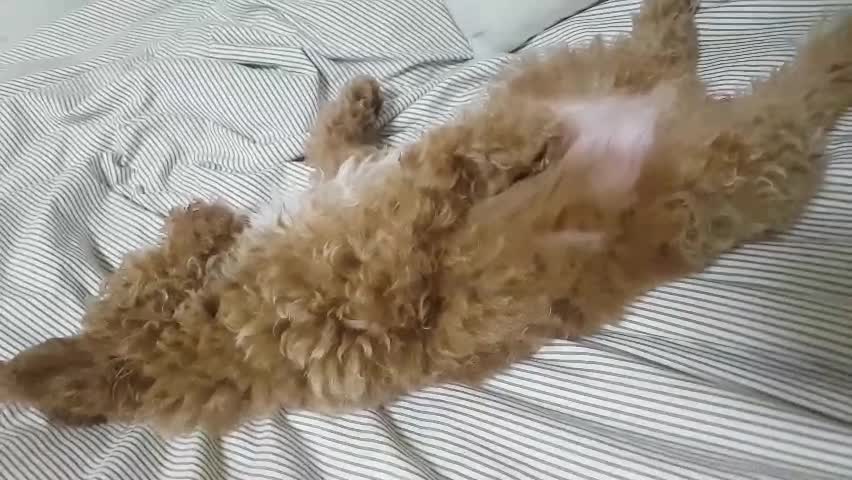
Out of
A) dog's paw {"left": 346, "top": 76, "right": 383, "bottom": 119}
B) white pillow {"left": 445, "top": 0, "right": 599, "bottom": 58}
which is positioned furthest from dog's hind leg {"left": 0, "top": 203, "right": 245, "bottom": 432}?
white pillow {"left": 445, "top": 0, "right": 599, "bottom": 58}

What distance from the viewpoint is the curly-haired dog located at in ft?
3.76

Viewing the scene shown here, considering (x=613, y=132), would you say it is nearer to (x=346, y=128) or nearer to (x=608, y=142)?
(x=608, y=142)

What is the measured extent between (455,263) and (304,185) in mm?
540

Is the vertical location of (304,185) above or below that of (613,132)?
below

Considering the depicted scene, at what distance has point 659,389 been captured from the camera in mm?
1020

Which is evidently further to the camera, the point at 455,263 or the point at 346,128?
the point at 346,128

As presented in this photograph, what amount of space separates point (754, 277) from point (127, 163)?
1.34m

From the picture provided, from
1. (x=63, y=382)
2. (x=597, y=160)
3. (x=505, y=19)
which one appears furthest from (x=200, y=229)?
(x=505, y=19)

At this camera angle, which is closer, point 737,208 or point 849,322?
point 849,322

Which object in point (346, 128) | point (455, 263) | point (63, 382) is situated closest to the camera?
point (63, 382)

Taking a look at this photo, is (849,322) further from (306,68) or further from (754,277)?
(306,68)

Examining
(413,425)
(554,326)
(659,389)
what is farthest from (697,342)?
(413,425)

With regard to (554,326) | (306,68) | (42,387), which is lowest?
(42,387)

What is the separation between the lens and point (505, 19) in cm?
168
